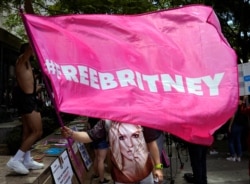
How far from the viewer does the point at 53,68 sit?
3.61 metres

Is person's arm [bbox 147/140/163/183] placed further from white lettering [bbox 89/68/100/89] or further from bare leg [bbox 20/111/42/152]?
bare leg [bbox 20/111/42/152]

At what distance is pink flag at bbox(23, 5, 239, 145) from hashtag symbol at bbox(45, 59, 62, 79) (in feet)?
0.03

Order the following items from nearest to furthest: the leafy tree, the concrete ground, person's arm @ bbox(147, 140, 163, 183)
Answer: person's arm @ bbox(147, 140, 163, 183) → the concrete ground → the leafy tree

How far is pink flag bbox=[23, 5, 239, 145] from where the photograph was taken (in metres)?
3.56

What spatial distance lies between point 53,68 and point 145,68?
88 cm

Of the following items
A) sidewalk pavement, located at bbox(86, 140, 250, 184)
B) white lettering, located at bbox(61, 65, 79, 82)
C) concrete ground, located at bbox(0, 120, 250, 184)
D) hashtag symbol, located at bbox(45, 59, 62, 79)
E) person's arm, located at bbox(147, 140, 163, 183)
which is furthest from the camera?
sidewalk pavement, located at bbox(86, 140, 250, 184)

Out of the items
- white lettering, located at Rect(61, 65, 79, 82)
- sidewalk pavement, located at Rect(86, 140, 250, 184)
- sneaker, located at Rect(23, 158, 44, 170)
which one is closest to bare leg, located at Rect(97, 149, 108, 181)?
sidewalk pavement, located at Rect(86, 140, 250, 184)

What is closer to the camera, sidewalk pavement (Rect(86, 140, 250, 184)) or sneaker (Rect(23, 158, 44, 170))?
sneaker (Rect(23, 158, 44, 170))

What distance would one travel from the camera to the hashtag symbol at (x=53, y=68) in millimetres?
3557

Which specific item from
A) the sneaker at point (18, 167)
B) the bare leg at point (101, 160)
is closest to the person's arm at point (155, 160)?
the sneaker at point (18, 167)

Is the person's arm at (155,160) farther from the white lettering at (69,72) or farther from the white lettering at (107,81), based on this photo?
the white lettering at (69,72)

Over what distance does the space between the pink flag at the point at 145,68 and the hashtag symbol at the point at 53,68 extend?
0.4 inches

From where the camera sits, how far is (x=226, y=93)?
3865 millimetres

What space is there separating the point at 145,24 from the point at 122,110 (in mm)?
1174
